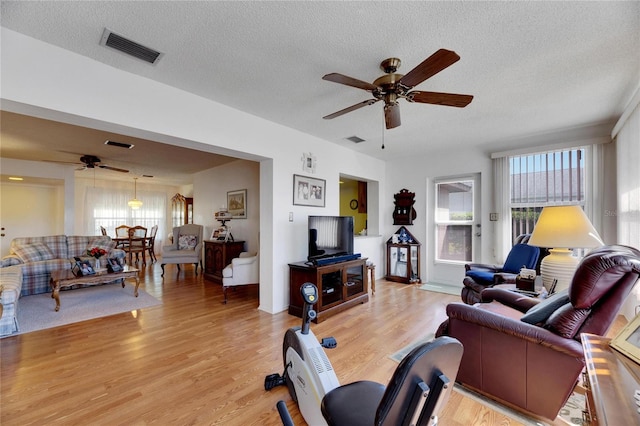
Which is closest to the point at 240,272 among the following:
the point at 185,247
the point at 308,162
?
the point at 308,162

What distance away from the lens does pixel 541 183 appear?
4227 millimetres

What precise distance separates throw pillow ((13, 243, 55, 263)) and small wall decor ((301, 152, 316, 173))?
5.05 m

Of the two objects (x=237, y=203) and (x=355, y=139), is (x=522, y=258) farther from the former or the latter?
(x=237, y=203)

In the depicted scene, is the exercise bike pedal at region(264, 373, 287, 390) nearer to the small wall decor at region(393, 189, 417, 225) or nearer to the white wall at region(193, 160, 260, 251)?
the white wall at region(193, 160, 260, 251)

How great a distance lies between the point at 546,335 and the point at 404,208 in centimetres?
412

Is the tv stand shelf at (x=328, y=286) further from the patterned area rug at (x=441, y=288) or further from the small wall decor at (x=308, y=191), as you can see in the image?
the patterned area rug at (x=441, y=288)

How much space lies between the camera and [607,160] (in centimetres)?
368

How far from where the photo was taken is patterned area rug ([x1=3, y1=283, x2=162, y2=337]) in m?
3.32

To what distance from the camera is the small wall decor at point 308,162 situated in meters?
4.11

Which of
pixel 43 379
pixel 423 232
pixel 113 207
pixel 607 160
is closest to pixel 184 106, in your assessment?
pixel 43 379

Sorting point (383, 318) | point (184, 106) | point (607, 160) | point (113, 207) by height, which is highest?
point (184, 106)

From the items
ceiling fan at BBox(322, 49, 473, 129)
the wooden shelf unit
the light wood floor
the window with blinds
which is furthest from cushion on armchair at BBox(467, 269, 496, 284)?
the wooden shelf unit

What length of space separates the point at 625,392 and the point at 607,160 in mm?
4219

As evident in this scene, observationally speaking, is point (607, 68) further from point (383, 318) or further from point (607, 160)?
point (383, 318)
